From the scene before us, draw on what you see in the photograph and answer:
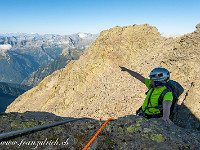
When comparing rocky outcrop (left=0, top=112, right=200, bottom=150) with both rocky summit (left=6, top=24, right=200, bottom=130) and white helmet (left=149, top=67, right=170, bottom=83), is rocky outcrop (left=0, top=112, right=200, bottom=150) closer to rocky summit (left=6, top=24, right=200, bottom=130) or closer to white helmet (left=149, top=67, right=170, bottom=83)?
white helmet (left=149, top=67, right=170, bottom=83)

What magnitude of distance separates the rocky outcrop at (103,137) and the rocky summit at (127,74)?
847cm

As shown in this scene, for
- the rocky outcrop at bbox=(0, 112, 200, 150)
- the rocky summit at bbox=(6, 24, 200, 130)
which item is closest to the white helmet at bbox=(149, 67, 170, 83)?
the rocky outcrop at bbox=(0, 112, 200, 150)

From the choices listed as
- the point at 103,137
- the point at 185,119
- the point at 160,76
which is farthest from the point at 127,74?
the point at 103,137

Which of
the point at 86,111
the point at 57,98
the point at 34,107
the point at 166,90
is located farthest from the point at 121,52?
the point at 34,107

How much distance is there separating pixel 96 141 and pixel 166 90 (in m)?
3.95

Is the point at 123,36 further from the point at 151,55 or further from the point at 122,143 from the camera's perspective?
the point at 122,143

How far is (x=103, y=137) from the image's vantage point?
464 centimetres

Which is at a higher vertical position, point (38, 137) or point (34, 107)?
point (38, 137)

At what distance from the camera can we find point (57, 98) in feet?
135

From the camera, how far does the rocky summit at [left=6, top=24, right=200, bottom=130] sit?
16.6 metres

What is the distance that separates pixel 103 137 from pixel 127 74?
70.6 ft

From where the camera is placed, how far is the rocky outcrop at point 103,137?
4.18m

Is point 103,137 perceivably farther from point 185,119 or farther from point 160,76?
point 185,119

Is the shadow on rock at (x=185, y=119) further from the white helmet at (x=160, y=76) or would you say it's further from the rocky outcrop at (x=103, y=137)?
the rocky outcrop at (x=103, y=137)
